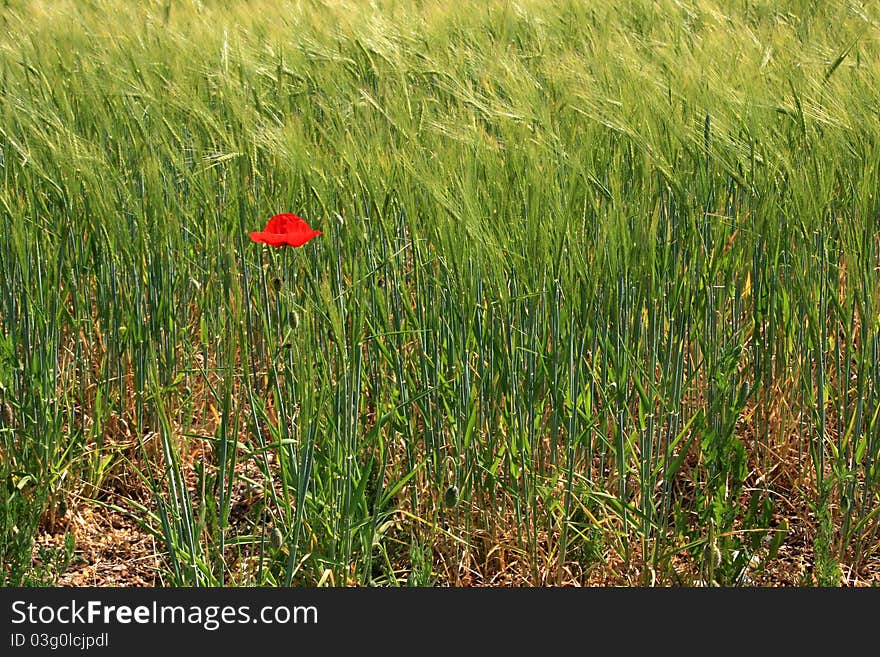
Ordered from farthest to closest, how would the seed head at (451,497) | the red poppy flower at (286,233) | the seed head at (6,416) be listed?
the seed head at (6,416) → the seed head at (451,497) → the red poppy flower at (286,233)

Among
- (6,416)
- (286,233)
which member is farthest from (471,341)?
(6,416)

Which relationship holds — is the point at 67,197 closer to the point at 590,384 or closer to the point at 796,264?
the point at 590,384

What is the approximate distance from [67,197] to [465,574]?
903 millimetres

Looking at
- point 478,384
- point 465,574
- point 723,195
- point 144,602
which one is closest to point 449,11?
point 723,195

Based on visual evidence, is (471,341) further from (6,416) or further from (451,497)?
(6,416)

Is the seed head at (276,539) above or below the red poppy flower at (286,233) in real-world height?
below

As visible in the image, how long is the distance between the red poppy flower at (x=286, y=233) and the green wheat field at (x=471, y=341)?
7 centimetres

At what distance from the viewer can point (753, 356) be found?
1.73 meters

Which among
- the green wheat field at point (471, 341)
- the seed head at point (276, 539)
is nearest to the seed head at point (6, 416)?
the green wheat field at point (471, 341)

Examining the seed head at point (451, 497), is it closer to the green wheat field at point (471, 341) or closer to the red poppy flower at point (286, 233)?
the green wheat field at point (471, 341)

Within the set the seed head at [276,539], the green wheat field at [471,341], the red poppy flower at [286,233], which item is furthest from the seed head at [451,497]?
the red poppy flower at [286,233]

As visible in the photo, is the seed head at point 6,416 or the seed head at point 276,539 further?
A: the seed head at point 6,416

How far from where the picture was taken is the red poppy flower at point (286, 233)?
1.30m

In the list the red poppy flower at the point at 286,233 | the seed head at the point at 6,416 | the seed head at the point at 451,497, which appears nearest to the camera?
the red poppy flower at the point at 286,233
